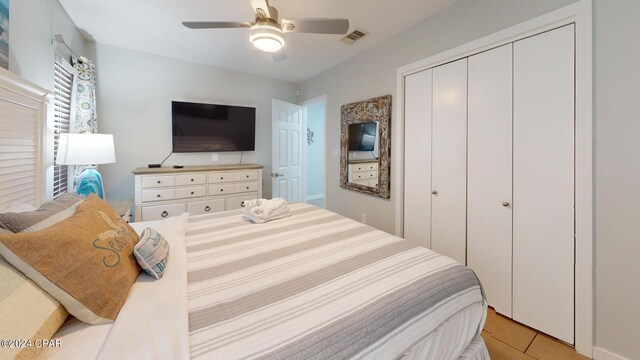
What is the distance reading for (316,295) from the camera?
95cm

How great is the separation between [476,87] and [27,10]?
10.8ft

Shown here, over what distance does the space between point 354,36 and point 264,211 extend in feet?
7.09

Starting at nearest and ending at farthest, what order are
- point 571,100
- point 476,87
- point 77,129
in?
point 571,100 → point 476,87 → point 77,129

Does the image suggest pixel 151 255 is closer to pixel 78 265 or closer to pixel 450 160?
pixel 78 265

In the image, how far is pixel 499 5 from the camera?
188cm

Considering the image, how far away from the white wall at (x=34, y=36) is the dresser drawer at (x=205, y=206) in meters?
1.74

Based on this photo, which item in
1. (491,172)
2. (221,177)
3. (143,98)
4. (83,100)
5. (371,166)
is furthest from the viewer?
(221,177)

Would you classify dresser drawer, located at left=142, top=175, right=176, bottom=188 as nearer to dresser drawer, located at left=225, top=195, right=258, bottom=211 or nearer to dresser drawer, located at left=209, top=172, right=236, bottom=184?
dresser drawer, located at left=209, top=172, right=236, bottom=184

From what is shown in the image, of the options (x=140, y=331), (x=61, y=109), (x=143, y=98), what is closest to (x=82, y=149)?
(x=61, y=109)

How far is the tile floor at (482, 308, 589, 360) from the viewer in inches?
60.8

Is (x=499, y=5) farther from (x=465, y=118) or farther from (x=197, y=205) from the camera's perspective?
(x=197, y=205)

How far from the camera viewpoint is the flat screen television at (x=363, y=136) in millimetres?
3050

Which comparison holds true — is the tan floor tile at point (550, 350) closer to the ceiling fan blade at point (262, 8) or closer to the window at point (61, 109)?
the ceiling fan blade at point (262, 8)

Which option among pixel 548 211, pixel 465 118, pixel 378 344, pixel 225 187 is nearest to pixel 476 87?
pixel 465 118
